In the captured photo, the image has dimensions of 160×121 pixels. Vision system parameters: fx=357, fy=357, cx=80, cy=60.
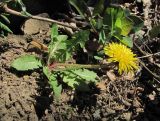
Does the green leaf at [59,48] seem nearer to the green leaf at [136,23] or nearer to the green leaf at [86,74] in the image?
the green leaf at [86,74]

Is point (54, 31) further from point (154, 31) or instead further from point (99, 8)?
point (154, 31)

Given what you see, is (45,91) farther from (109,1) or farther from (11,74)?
(109,1)

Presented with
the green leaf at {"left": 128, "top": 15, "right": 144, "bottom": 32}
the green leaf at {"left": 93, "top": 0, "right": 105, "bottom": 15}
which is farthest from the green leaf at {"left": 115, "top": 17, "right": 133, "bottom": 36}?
the green leaf at {"left": 93, "top": 0, "right": 105, "bottom": 15}

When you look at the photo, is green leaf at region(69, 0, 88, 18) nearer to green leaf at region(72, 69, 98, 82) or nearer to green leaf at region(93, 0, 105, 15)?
green leaf at region(93, 0, 105, 15)

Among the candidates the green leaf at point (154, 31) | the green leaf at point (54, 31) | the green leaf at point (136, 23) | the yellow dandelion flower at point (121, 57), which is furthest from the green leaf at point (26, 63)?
the green leaf at point (154, 31)

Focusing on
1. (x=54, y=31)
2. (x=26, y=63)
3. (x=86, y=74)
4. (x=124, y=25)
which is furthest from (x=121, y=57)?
(x=26, y=63)
